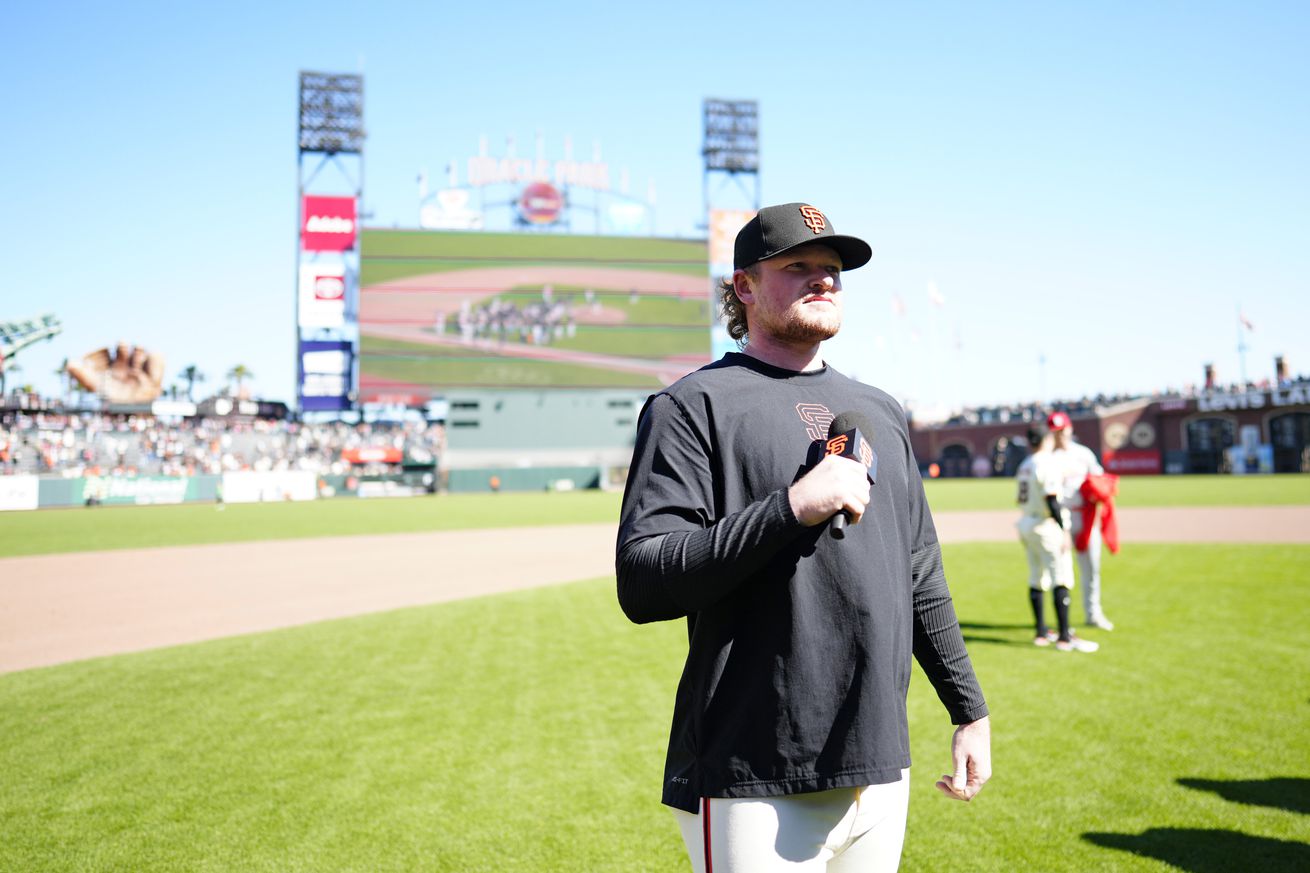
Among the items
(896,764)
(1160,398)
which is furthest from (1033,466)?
(1160,398)

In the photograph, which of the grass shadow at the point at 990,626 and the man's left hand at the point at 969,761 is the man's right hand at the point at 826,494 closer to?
the man's left hand at the point at 969,761

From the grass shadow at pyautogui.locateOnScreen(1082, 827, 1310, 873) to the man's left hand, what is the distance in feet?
7.56

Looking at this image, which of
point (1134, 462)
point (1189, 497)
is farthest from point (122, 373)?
point (1134, 462)

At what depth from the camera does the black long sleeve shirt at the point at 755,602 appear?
183 centimetres

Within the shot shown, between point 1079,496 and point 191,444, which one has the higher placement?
point 191,444

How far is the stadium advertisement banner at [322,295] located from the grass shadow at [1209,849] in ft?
208

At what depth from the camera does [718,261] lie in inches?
2731

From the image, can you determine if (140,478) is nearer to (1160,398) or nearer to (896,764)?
(896,764)

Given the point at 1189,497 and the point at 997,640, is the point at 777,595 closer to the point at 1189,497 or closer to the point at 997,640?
the point at 997,640

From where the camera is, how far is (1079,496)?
866 cm

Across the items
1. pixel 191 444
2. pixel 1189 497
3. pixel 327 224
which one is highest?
pixel 327 224

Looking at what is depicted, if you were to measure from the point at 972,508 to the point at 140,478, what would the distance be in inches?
1603

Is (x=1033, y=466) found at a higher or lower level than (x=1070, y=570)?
higher

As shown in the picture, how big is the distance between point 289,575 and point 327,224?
54558mm
